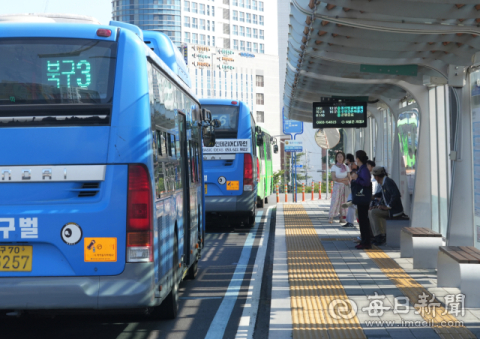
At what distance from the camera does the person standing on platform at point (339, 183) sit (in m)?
17.1

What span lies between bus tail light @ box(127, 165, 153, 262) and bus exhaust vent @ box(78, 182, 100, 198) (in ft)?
0.89

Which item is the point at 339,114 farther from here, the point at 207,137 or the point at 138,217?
the point at 138,217

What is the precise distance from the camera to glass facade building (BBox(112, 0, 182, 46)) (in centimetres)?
12662

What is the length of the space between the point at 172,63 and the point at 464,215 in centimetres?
481

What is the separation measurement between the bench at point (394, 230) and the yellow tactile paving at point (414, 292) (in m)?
0.49

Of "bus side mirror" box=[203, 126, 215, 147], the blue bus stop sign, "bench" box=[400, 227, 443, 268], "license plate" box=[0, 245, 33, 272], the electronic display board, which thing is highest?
the blue bus stop sign

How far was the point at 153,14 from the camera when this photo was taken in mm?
128625

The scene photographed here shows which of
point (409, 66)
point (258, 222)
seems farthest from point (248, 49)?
point (409, 66)

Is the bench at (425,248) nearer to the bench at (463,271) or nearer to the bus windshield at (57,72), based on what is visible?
the bench at (463,271)

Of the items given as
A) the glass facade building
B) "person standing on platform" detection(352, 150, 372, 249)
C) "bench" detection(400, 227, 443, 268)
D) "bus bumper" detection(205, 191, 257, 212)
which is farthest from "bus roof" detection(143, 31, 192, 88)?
the glass facade building

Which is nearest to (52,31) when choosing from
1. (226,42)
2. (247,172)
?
(247,172)

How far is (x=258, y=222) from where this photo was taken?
19812 millimetres

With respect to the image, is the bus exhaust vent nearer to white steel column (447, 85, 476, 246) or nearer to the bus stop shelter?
the bus stop shelter

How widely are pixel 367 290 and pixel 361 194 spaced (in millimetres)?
4276
